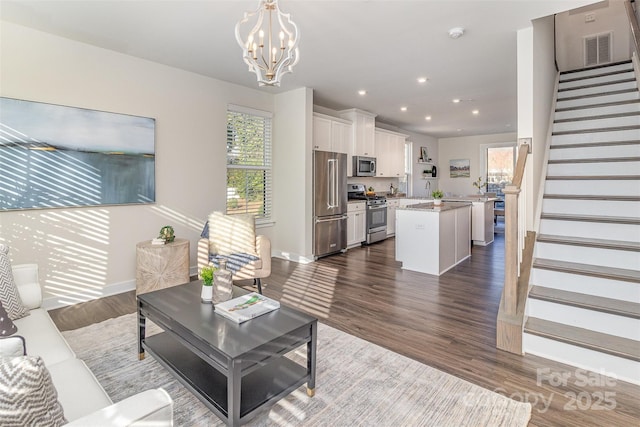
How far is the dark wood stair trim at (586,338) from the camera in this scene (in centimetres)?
211

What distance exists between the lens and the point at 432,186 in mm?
10586

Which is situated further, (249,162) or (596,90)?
(249,162)

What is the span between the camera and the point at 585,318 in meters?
2.39

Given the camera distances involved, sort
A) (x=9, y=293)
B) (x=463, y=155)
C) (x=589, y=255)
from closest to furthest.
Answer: (x=9, y=293), (x=589, y=255), (x=463, y=155)

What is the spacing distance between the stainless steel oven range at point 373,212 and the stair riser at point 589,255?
384cm

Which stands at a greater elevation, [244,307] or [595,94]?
[595,94]

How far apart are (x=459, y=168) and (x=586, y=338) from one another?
28.9 feet

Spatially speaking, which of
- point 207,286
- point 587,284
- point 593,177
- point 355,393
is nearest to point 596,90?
point 593,177

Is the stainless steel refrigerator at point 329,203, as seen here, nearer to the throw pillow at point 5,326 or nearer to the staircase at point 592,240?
the staircase at point 592,240

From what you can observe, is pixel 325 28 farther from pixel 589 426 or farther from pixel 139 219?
pixel 589 426

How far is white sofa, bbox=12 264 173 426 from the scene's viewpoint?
0.95m

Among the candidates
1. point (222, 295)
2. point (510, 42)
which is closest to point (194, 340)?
point (222, 295)

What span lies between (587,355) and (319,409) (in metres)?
1.81

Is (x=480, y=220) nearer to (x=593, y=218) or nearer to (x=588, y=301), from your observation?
(x=593, y=218)
